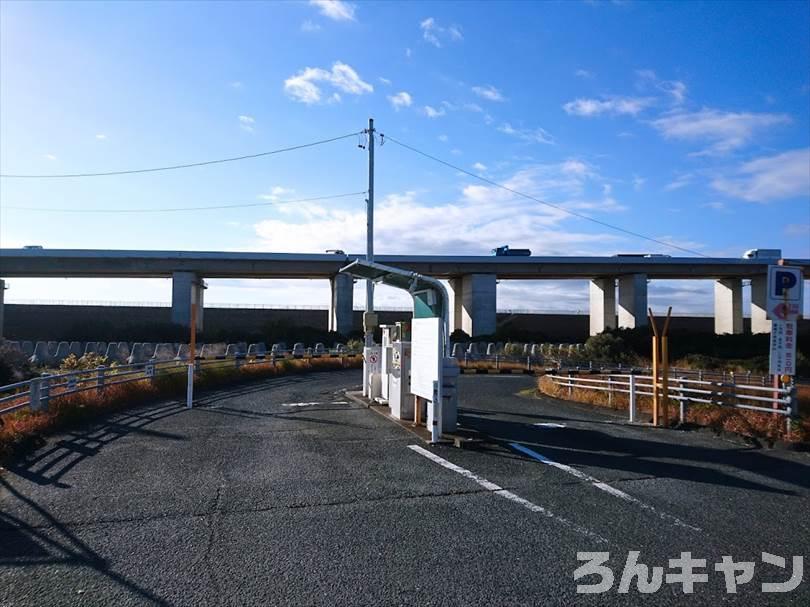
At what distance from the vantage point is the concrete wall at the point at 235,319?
66.9m

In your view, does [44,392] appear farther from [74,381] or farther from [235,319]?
[235,319]

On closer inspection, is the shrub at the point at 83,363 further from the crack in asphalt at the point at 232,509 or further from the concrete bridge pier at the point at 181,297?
the concrete bridge pier at the point at 181,297

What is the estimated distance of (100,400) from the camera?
55.3 ft

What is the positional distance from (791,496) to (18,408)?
13.3 meters

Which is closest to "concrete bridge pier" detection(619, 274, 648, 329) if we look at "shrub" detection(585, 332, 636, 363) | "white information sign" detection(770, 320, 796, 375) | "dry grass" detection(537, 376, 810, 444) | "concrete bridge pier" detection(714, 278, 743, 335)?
"concrete bridge pier" detection(714, 278, 743, 335)

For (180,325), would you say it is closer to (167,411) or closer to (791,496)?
(167,411)

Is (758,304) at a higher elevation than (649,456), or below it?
higher

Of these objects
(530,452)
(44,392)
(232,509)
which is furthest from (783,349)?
(44,392)

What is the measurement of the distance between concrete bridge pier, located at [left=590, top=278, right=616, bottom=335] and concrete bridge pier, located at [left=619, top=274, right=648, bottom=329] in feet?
8.74

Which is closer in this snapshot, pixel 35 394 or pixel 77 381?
pixel 35 394

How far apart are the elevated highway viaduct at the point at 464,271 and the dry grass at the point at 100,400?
2588cm

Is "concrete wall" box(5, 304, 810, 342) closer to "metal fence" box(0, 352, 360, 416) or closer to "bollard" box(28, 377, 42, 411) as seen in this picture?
"metal fence" box(0, 352, 360, 416)

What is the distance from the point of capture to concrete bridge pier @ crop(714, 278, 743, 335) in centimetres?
6141

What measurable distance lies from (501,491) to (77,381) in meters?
11.9
